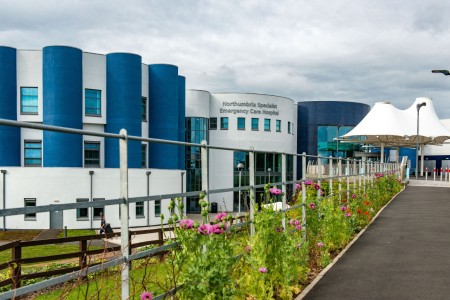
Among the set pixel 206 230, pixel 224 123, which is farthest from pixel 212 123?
pixel 206 230

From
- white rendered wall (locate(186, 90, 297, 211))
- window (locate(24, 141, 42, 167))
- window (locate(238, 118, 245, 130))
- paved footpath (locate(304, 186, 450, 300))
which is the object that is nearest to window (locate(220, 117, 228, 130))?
white rendered wall (locate(186, 90, 297, 211))

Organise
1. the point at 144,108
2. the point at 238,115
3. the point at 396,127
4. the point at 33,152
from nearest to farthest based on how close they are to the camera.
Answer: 1. the point at 33,152
2. the point at 144,108
3. the point at 238,115
4. the point at 396,127

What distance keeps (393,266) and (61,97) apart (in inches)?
1198

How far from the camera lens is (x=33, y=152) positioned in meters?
35.1

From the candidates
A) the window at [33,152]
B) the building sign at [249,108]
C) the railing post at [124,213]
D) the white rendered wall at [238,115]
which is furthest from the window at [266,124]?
the railing post at [124,213]

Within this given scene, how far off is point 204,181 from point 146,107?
36704 mm

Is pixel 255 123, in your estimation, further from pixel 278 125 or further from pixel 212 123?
pixel 212 123

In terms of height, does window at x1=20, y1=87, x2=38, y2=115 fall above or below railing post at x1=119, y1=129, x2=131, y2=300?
above

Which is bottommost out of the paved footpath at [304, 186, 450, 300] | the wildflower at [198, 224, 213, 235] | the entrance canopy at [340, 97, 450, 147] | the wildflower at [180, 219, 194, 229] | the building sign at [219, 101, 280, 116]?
the paved footpath at [304, 186, 450, 300]

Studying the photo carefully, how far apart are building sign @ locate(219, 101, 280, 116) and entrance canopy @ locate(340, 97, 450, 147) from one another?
11.0 meters

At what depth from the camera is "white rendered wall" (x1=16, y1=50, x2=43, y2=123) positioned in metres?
35.9

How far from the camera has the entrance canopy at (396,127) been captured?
62.9 meters

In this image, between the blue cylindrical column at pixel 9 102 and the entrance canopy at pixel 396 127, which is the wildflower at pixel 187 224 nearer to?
the blue cylindrical column at pixel 9 102

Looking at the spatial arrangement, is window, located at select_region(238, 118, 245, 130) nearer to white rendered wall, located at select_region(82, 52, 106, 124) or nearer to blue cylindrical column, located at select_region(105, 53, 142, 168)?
blue cylindrical column, located at select_region(105, 53, 142, 168)
